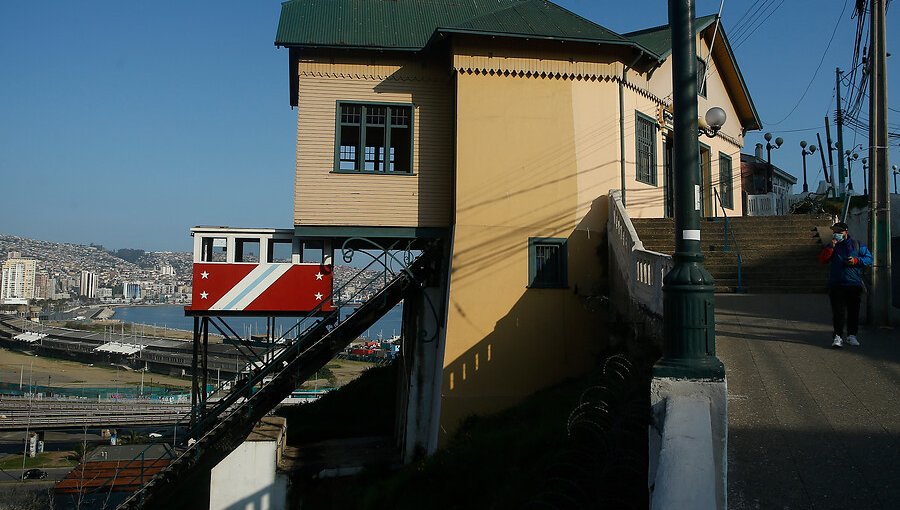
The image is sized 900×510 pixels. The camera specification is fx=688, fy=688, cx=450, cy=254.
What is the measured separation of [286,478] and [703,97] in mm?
15768

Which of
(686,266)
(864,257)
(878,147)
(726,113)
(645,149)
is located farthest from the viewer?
(726,113)

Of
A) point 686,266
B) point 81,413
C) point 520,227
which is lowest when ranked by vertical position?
point 81,413

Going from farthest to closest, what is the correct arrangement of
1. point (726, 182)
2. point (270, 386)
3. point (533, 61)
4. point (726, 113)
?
Answer: point (726, 182)
point (726, 113)
point (533, 61)
point (270, 386)

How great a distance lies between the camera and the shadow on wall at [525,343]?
563 inches

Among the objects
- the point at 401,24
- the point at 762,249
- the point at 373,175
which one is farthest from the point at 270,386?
the point at 762,249

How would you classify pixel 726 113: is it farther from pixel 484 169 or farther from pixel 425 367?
pixel 425 367

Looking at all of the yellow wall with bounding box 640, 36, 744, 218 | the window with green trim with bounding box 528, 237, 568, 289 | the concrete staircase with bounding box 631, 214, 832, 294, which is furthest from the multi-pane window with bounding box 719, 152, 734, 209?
the window with green trim with bounding box 528, 237, 568, 289

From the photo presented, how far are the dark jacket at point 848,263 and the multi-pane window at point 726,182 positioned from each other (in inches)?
453

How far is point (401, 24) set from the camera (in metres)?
16.5

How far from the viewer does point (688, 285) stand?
18.3ft

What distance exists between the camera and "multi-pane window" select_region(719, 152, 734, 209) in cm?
2148

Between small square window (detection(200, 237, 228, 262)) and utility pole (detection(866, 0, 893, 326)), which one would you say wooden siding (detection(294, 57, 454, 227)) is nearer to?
small square window (detection(200, 237, 228, 262))

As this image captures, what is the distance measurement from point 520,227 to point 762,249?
5140 millimetres

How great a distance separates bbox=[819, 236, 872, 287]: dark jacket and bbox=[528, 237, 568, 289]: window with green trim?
5.65 m
